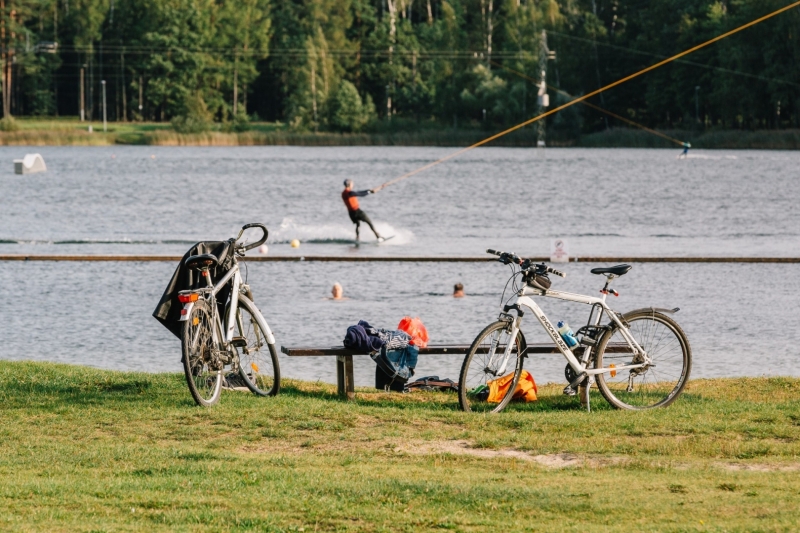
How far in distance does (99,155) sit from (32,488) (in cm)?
11902

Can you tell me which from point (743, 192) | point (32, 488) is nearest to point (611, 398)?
point (32, 488)

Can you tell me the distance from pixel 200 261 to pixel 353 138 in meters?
132

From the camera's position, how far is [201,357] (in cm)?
1060

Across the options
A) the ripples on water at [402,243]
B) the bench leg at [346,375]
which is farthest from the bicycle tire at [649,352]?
the ripples on water at [402,243]

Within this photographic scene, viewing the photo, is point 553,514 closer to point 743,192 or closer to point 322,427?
point 322,427

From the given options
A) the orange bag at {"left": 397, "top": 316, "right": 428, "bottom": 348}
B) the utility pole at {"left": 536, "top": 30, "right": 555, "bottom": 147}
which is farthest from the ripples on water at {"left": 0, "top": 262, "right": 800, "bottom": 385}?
the utility pole at {"left": 536, "top": 30, "right": 555, "bottom": 147}

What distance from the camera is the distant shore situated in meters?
128

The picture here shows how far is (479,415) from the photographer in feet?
33.9

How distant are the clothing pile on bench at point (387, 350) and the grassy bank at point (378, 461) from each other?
0.60 feet

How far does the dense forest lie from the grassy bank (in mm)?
114325

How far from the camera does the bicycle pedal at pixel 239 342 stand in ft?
35.9

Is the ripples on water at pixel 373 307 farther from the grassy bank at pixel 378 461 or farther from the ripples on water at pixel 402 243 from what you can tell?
the grassy bank at pixel 378 461

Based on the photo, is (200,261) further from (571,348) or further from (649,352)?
(649,352)

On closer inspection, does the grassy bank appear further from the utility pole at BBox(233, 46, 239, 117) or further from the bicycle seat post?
the utility pole at BBox(233, 46, 239, 117)
